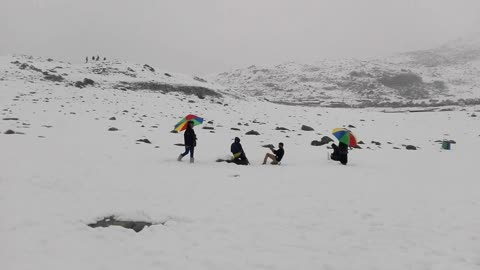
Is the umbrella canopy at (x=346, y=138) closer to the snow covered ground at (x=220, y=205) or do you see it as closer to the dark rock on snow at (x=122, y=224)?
the snow covered ground at (x=220, y=205)

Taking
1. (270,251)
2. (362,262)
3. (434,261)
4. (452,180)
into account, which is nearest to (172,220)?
(270,251)

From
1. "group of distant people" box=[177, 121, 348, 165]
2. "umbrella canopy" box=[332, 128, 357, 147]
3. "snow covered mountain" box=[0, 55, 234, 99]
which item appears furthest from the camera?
"snow covered mountain" box=[0, 55, 234, 99]

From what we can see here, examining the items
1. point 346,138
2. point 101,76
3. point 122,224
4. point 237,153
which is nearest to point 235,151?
point 237,153

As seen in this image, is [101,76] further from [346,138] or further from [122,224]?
[122,224]

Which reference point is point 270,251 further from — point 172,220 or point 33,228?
point 33,228

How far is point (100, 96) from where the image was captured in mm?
38719

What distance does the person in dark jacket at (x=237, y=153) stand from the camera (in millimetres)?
17205

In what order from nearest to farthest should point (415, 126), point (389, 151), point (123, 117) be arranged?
point (389, 151)
point (123, 117)
point (415, 126)

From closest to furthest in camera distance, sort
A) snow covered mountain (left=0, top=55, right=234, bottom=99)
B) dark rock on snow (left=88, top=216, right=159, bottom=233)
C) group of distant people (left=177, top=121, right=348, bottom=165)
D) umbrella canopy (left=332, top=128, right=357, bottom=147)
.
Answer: dark rock on snow (left=88, top=216, right=159, bottom=233) < group of distant people (left=177, top=121, right=348, bottom=165) < umbrella canopy (left=332, top=128, right=357, bottom=147) < snow covered mountain (left=0, top=55, right=234, bottom=99)

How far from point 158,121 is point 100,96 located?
1261cm

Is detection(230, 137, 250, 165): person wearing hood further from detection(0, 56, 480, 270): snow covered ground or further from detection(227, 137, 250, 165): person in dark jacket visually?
detection(0, 56, 480, 270): snow covered ground

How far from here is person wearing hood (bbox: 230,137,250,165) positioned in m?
17.2

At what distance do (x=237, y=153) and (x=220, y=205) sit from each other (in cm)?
721

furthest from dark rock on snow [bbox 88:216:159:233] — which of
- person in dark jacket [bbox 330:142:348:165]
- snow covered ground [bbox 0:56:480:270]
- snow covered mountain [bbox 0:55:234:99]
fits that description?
snow covered mountain [bbox 0:55:234:99]
